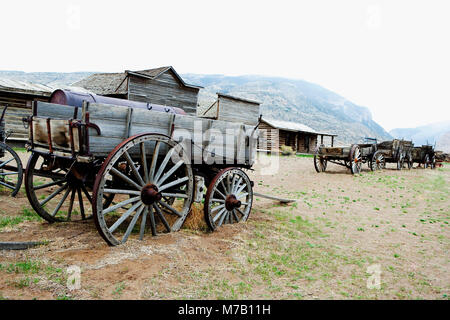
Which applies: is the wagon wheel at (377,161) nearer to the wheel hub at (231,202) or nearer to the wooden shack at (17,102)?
the wheel hub at (231,202)

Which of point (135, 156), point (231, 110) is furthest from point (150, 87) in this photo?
point (135, 156)

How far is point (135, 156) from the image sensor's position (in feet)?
13.5

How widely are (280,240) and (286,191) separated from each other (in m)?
5.36

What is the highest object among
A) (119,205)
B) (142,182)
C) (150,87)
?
(150,87)

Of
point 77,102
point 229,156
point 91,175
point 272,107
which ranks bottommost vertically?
point 91,175

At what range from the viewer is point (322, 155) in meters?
14.2

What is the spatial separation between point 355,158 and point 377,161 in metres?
3.15

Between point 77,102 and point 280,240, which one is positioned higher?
point 77,102

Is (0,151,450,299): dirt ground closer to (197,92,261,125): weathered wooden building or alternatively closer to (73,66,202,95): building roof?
(73,66,202,95): building roof

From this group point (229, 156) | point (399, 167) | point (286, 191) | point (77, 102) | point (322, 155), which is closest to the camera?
point (77, 102)

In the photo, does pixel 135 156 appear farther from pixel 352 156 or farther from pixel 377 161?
pixel 377 161

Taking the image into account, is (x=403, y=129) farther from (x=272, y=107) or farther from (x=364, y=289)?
(x=364, y=289)
